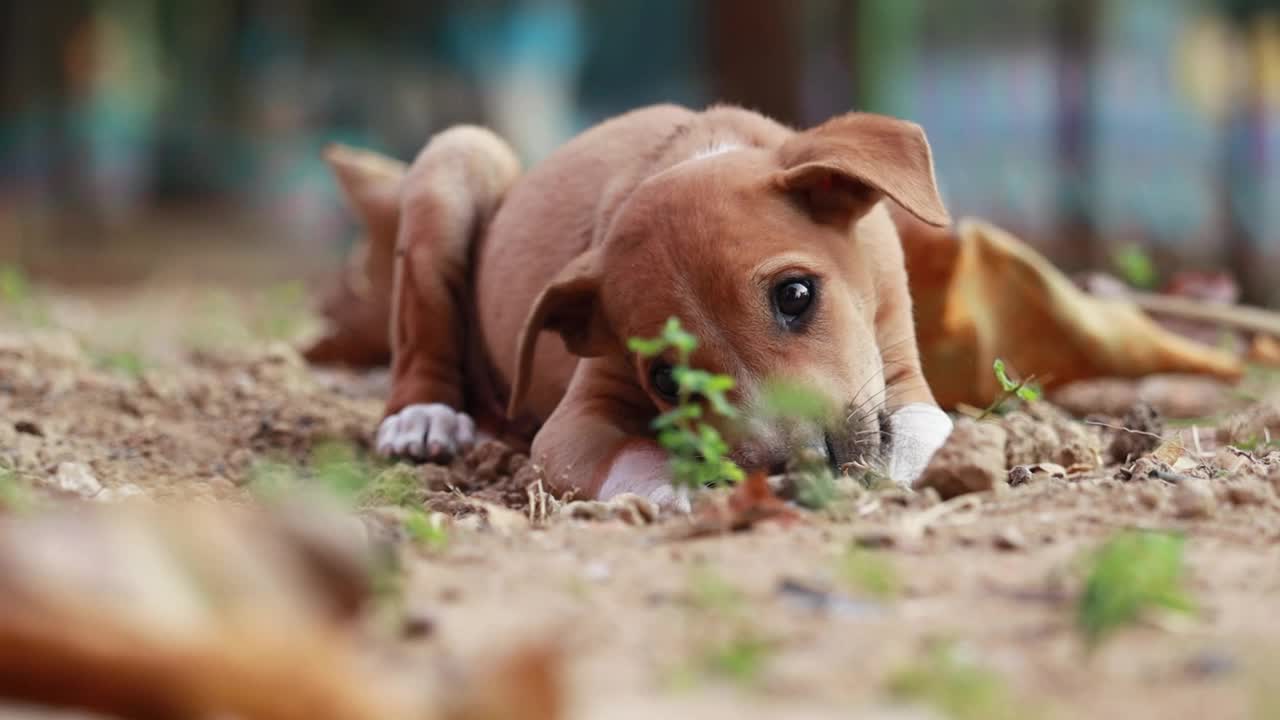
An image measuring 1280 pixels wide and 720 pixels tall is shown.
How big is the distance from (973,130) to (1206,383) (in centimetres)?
960

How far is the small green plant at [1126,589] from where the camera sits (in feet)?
8.07

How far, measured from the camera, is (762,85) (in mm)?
10250

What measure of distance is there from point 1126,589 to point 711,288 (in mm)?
1789

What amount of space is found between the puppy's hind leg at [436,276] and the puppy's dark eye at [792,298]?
1862mm

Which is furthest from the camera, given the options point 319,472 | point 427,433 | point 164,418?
point 164,418

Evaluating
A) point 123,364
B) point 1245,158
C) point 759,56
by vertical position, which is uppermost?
point 759,56

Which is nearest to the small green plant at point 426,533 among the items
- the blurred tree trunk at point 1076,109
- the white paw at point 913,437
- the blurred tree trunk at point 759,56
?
the white paw at point 913,437

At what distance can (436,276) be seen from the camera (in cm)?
591

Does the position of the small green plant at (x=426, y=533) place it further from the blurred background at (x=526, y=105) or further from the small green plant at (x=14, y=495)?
the blurred background at (x=526, y=105)

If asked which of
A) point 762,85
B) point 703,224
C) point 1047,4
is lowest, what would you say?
point 703,224

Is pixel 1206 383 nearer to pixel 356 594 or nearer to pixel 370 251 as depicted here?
pixel 370 251

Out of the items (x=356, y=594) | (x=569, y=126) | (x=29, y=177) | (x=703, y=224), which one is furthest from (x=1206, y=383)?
(x=29, y=177)

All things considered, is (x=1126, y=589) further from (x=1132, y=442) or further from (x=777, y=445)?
(x=1132, y=442)

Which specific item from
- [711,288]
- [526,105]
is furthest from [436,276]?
[526,105]
